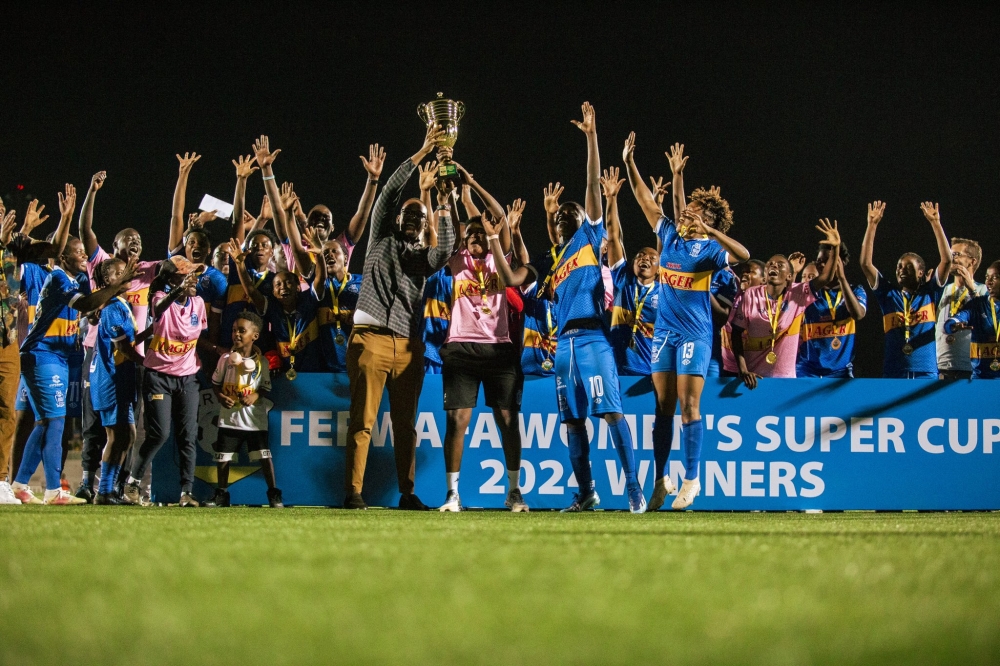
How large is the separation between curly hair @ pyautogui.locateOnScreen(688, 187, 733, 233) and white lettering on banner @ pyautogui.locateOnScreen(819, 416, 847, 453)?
150 centimetres

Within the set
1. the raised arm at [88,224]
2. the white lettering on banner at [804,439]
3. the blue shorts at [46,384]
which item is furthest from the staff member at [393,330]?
the raised arm at [88,224]

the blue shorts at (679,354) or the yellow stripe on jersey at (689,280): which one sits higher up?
the yellow stripe on jersey at (689,280)

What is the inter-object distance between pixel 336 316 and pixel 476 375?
128 cm

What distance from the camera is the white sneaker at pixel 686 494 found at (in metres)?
5.99

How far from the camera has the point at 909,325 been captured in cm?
782

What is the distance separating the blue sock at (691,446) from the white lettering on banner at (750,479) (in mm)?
604

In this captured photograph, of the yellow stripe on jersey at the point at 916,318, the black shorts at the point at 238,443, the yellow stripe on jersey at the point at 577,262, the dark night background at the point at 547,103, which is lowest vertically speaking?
the black shorts at the point at 238,443

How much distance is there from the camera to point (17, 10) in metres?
11.8

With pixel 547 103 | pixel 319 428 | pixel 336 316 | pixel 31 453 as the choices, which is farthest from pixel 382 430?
pixel 547 103

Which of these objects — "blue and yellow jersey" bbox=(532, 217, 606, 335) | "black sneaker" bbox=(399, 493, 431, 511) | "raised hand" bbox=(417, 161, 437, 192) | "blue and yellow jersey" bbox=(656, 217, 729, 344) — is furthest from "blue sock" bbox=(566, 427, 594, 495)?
"raised hand" bbox=(417, 161, 437, 192)

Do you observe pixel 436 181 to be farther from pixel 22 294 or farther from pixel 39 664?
pixel 39 664

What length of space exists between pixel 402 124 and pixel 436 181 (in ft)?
21.3

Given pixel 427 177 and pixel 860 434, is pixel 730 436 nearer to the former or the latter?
pixel 860 434

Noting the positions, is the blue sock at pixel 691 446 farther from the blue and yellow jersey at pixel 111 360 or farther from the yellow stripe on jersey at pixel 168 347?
the blue and yellow jersey at pixel 111 360
